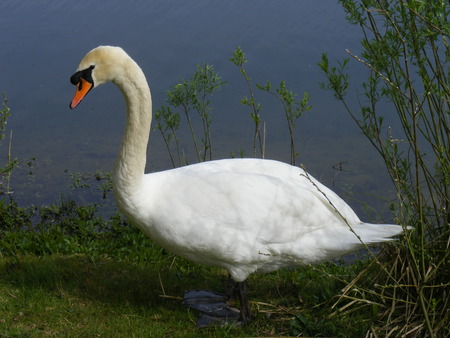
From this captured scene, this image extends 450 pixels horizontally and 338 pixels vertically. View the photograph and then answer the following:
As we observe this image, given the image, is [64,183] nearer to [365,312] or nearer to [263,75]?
[263,75]

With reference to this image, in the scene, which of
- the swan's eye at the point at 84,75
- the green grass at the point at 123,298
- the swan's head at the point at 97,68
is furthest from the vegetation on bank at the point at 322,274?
the swan's eye at the point at 84,75

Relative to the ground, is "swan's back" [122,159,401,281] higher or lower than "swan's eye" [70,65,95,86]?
lower

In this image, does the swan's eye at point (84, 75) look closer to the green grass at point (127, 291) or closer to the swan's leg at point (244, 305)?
the green grass at point (127, 291)

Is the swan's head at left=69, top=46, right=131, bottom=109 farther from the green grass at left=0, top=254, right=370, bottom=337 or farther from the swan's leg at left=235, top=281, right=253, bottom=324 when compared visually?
the swan's leg at left=235, top=281, right=253, bottom=324

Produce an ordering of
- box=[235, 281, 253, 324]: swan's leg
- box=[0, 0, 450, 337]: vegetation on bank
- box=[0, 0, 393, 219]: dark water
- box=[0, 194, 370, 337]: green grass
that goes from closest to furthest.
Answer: box=[0, 0, 450, 337]: vegetation on bank, box=[0, 194, 370, 337]: green grass, box=[235, 281, 253, 324]: swan's leg, box=[0, 0, 393, 219]: dark water

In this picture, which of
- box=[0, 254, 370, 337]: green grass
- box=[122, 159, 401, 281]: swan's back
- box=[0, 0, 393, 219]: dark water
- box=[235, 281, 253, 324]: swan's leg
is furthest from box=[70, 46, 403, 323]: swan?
box=[0, 0, 393, 219]: dark water

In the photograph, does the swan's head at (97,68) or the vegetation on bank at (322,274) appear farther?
the swan's head at (97,68)

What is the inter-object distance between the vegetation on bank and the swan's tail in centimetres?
10

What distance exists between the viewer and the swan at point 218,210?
4426 millimetres

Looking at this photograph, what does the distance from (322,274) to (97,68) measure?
7.54 feet

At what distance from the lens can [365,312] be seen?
15.2 feet

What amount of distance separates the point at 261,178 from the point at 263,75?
5.17 m

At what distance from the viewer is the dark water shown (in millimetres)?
8312

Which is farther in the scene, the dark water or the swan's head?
the dark water
